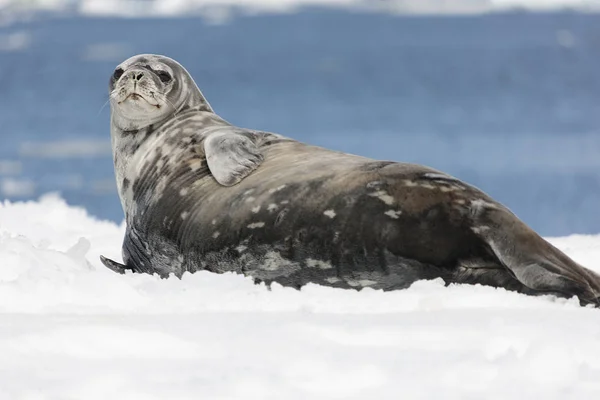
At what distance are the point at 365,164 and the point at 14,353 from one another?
201 cm

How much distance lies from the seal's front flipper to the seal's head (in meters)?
0.77

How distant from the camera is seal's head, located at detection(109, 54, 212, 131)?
6324mm

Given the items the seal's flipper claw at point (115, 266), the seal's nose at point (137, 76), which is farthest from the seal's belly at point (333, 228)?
the seal's nose at point (137, 76)

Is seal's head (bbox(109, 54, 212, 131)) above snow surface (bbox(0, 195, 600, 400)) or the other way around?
above

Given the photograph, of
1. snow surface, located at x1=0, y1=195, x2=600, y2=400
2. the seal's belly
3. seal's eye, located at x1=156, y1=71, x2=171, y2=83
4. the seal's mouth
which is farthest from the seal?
seal's eye, located at x1=156, y1=71, x2=171, y2=83

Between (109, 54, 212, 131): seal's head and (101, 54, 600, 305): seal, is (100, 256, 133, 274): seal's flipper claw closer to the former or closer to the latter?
(101, 54, 600, 305): seal

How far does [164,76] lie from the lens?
647cm

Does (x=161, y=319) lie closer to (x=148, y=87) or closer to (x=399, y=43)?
(x=148, y=87)

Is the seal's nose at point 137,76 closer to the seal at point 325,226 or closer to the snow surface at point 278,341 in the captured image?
the seal at point 325,226

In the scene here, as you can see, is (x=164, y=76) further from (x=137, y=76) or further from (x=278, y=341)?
(x=278, y=341)

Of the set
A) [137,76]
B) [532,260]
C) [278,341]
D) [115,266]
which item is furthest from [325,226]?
[137,76]

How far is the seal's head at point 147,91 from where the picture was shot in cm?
632

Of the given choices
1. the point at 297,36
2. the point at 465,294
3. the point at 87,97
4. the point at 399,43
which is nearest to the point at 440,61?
the point at 399,43

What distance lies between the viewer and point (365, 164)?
507cm
